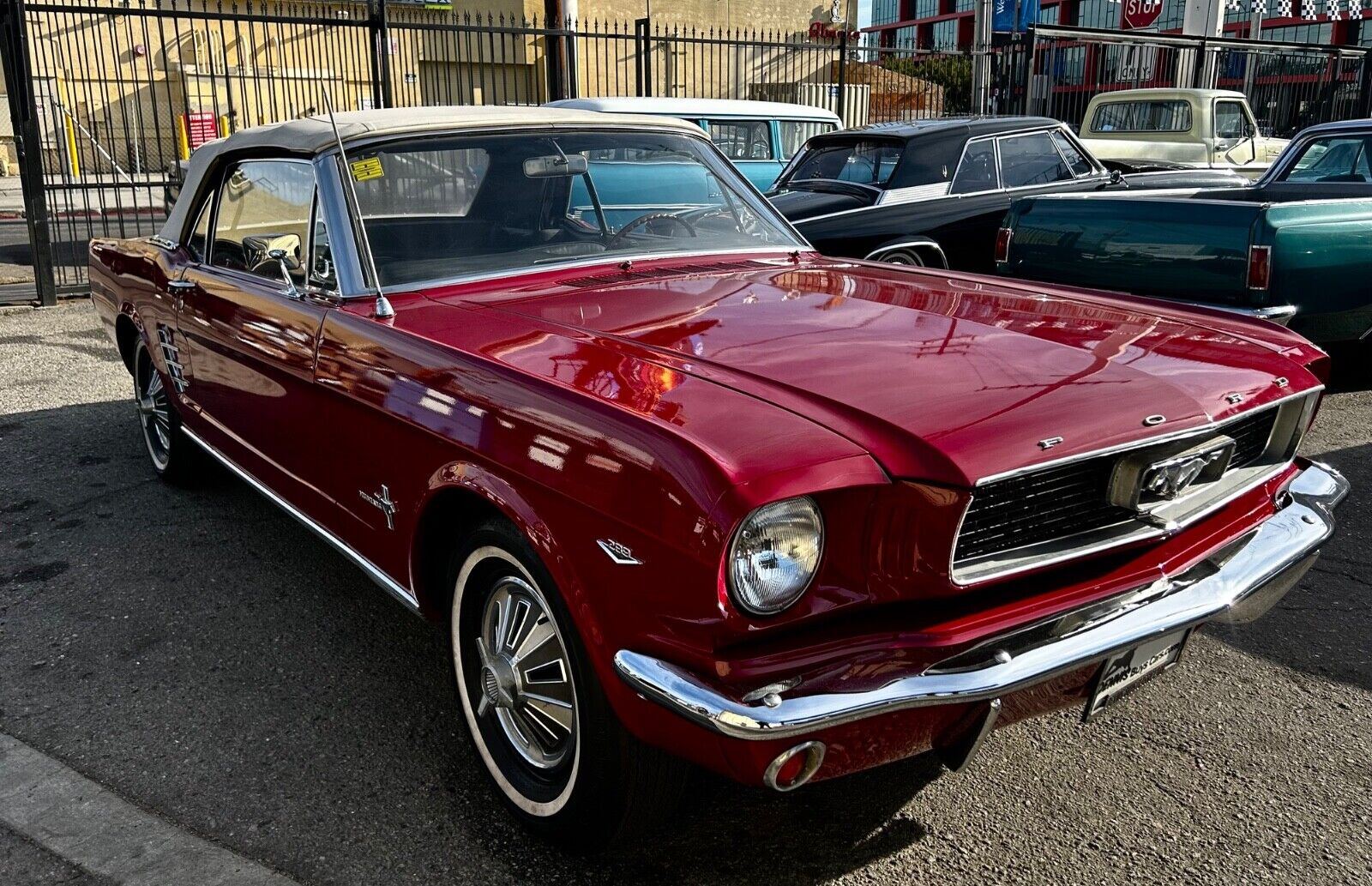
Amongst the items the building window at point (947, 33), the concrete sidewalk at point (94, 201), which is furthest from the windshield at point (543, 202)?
the building window at point (947, 33)

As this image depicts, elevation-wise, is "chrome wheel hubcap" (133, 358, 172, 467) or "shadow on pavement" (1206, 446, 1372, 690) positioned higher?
"chrome wheel hubcap" (133, 358, 172, 467)

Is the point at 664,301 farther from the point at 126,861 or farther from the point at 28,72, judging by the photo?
the point at 28,72

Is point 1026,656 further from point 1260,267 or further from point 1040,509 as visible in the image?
point 1260,267

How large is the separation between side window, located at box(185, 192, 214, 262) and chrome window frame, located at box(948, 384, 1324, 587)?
10.9 ft

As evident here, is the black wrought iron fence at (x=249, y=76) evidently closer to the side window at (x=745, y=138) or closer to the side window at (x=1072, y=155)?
the side window at (x=745, y=138)

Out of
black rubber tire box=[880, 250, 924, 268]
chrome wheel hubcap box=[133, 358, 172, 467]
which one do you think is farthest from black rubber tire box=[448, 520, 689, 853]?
black rubber tire box=[880, 250, 924, 268]

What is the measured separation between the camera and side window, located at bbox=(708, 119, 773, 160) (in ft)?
36.9

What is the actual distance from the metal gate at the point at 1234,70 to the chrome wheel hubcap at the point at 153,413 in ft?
41.6

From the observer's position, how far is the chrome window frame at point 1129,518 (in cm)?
214

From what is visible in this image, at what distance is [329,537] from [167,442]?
6.68 ft

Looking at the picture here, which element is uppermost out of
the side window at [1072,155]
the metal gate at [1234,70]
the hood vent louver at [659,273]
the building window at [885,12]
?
the building window at [885,12]

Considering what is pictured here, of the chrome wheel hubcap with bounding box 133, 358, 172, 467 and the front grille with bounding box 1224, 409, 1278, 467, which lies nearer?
the front grille with bounding box 1224, 409, 1278, 467

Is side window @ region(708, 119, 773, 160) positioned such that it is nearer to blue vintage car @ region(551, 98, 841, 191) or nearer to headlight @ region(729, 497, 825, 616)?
blue vintage car @ region(551, 98, 841, 191)

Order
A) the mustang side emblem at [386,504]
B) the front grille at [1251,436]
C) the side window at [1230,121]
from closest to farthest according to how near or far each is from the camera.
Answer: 1. the front grille at [1251,436]
2. the mustang side emblem at [386,504]
3. the side window at [1230,121]
